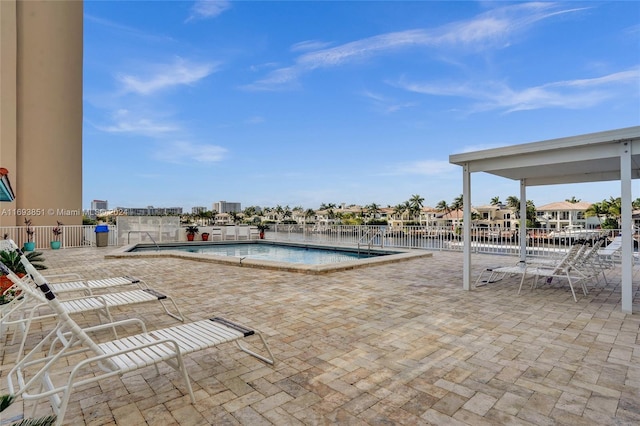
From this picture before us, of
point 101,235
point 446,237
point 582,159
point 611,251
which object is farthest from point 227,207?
point 582,159

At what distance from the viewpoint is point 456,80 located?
18.5 m

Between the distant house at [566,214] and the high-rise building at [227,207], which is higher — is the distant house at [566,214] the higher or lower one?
the lower one

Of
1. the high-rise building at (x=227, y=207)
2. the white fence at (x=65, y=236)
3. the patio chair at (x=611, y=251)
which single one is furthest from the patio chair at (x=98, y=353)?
the high-rise building at (x=227, y=207)

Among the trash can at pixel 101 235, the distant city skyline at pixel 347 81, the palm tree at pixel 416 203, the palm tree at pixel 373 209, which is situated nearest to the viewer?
the distant city skyline at pixel 347 81

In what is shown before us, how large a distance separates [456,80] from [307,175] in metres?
28.9

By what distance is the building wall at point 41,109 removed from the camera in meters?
14.6

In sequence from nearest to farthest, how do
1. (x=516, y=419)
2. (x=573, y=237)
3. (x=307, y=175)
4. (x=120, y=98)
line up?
1. (x=516, y=419)
2. (x=573, y=237)
3. (x=120, y=98)
4. (x=307, y=175)

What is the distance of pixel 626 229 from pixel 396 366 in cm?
420

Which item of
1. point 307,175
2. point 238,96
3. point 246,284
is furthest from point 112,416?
point 307,175

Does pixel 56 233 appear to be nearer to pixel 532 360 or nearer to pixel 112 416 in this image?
pixel 112 416

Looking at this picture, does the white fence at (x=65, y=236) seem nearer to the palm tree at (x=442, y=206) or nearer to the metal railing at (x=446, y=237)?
the metal railing at (x=446, y=237)

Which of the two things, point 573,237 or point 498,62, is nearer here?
point 573,237

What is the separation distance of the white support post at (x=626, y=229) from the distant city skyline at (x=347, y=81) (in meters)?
2.24

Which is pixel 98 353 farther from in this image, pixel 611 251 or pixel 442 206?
pixel 442 206
